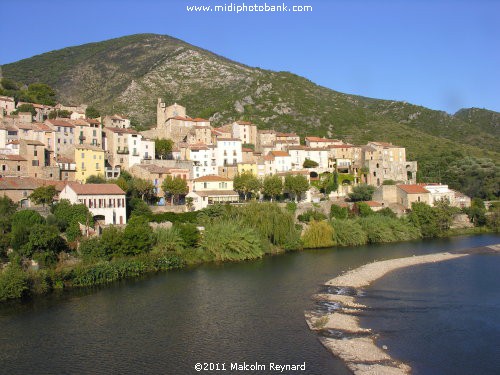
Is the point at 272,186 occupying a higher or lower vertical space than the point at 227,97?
lower

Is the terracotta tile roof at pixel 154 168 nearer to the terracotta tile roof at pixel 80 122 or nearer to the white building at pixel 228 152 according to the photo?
the terracotta tile roof at pixel 80 122

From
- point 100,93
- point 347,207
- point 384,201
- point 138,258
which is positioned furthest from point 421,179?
point 100,93

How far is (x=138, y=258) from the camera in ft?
109

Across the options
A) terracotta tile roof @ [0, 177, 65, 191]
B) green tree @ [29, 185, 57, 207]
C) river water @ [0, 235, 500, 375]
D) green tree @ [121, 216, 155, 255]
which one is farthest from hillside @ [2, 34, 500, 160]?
river water @ [0, 235, 500, 375]

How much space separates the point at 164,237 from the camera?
35.8 meters

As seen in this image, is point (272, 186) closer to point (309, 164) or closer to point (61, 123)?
point (309, 164)

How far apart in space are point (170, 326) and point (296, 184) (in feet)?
101

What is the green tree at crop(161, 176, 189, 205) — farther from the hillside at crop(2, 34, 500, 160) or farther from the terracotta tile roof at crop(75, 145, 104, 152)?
the hillside at crop(2, 34, 500, 160)

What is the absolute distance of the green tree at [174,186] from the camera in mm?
46156

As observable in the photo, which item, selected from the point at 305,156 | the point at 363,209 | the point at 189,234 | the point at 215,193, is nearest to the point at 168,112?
the point at 305,156

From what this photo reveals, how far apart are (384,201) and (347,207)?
6349mm

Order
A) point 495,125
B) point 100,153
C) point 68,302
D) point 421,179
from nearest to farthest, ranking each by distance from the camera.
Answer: point 68,302
point 100,153
point 421,179
point 495,125

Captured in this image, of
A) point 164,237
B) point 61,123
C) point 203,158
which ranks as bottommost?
point 164,237

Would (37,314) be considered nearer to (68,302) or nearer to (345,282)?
(68,302)
